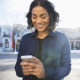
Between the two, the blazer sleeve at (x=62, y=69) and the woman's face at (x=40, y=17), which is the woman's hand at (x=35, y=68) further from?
the woman's face at (x=40, y=17)

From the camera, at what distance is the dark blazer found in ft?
5.22

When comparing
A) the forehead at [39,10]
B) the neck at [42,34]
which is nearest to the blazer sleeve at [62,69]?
the neck at [42,34]

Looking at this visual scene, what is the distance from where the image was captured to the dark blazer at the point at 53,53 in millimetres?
1592

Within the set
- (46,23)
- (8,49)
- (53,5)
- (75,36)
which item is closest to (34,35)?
(46,23)

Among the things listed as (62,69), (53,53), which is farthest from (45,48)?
(62,69)

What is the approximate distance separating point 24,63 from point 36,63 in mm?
82

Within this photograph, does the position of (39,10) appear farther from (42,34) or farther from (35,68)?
(35,68)

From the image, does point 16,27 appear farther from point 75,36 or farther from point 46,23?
point 46,23

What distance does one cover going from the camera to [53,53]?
5.42 feet

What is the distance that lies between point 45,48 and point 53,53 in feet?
0.28

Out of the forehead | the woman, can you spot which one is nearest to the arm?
the woman

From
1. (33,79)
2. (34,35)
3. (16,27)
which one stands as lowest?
(16,27)

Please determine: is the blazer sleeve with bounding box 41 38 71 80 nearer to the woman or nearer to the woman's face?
the woman

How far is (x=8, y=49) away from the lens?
27.9m
